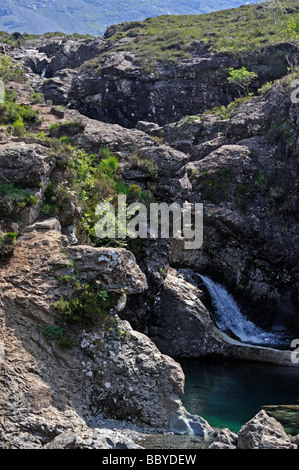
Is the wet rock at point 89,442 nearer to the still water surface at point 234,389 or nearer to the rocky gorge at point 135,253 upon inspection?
the rocky gorge at point 135,253

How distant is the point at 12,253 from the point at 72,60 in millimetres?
50130

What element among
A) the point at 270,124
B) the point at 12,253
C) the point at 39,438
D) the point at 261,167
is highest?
the point at 270,124

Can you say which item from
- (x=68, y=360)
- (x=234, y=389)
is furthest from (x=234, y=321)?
(x=68, y=360)

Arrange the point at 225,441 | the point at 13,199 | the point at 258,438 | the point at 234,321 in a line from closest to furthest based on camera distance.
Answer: the point at 258,438 → the point at 225,441 → the point at 13,199 → the point at 234,321

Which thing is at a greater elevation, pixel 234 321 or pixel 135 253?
pixel 135 253

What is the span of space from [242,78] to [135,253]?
2123cm

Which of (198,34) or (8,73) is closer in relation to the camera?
Result: (8,73)

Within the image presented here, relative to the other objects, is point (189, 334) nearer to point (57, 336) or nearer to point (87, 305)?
point (87, 305)

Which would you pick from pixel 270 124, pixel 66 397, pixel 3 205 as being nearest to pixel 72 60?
pixel 270 124

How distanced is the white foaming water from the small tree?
18.4 m

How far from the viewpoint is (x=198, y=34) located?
53156 millimetres

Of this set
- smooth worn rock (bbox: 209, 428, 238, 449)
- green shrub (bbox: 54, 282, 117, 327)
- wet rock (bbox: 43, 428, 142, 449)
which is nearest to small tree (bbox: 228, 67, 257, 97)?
green shrub (bbox: 54, 282, 117, 327)

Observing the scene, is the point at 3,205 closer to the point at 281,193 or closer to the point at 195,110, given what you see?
the point at 281,193

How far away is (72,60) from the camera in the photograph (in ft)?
197
